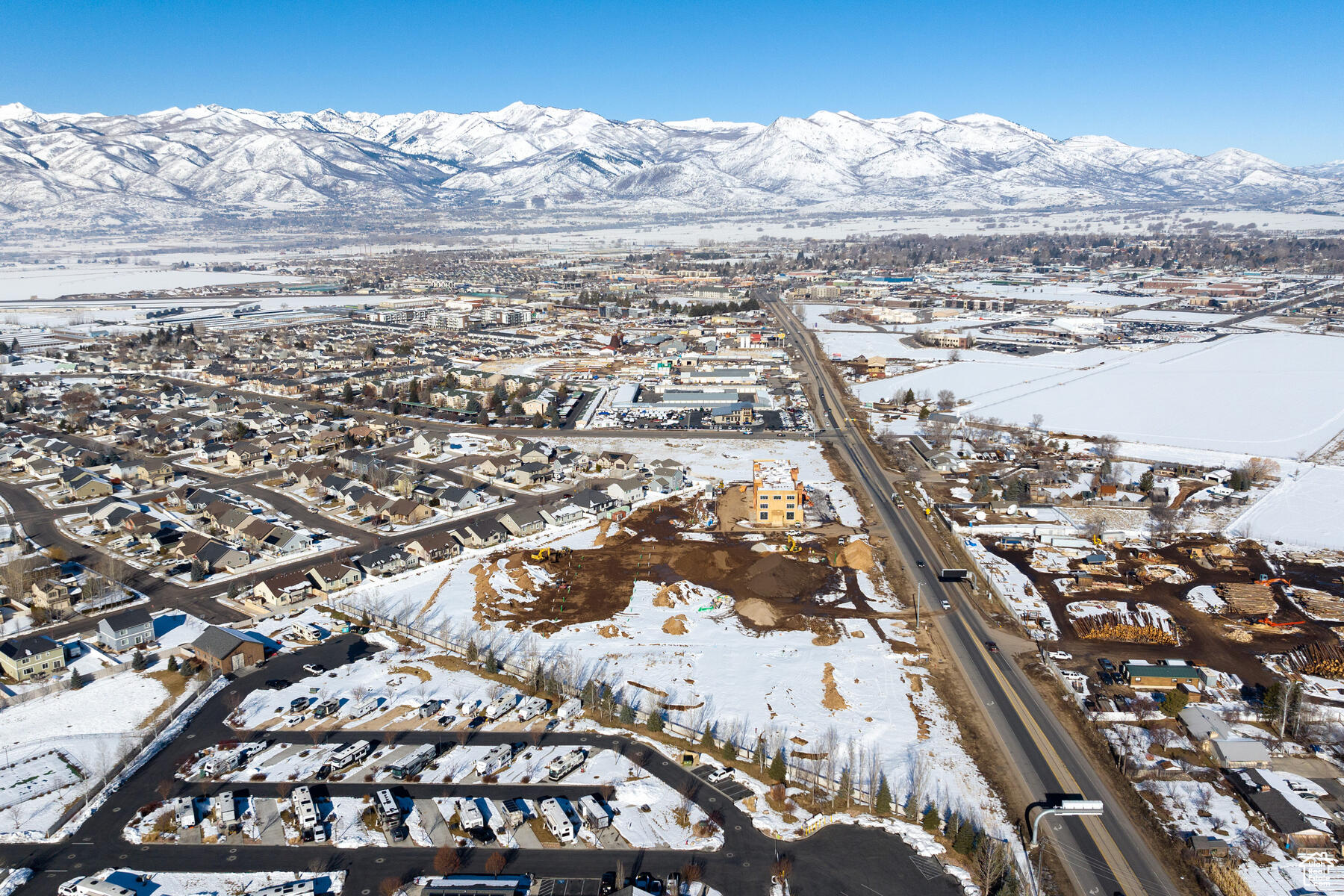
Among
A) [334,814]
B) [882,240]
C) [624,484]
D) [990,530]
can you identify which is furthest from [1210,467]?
[882,240]

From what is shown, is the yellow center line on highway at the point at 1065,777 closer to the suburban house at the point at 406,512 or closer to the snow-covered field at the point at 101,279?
the suburban house at the point at 406,512

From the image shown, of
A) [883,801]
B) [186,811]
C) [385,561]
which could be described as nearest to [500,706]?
[186,811]

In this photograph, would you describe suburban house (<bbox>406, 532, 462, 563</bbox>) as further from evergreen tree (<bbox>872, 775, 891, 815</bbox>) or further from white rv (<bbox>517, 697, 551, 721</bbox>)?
evergreen tree (<bbox>872, 775, 891, 815</bbox>)

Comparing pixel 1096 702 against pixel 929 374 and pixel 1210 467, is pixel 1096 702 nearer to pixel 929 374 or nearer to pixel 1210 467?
pixel 1210 467

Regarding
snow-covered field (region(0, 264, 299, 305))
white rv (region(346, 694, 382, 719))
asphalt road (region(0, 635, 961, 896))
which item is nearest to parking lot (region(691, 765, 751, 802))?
asphalt road (region(0, 635, 961, 896))

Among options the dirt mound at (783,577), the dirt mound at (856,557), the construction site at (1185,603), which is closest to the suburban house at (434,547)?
the dirt mound at (783,577)

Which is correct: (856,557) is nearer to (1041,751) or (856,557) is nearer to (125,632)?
(1041,751)
